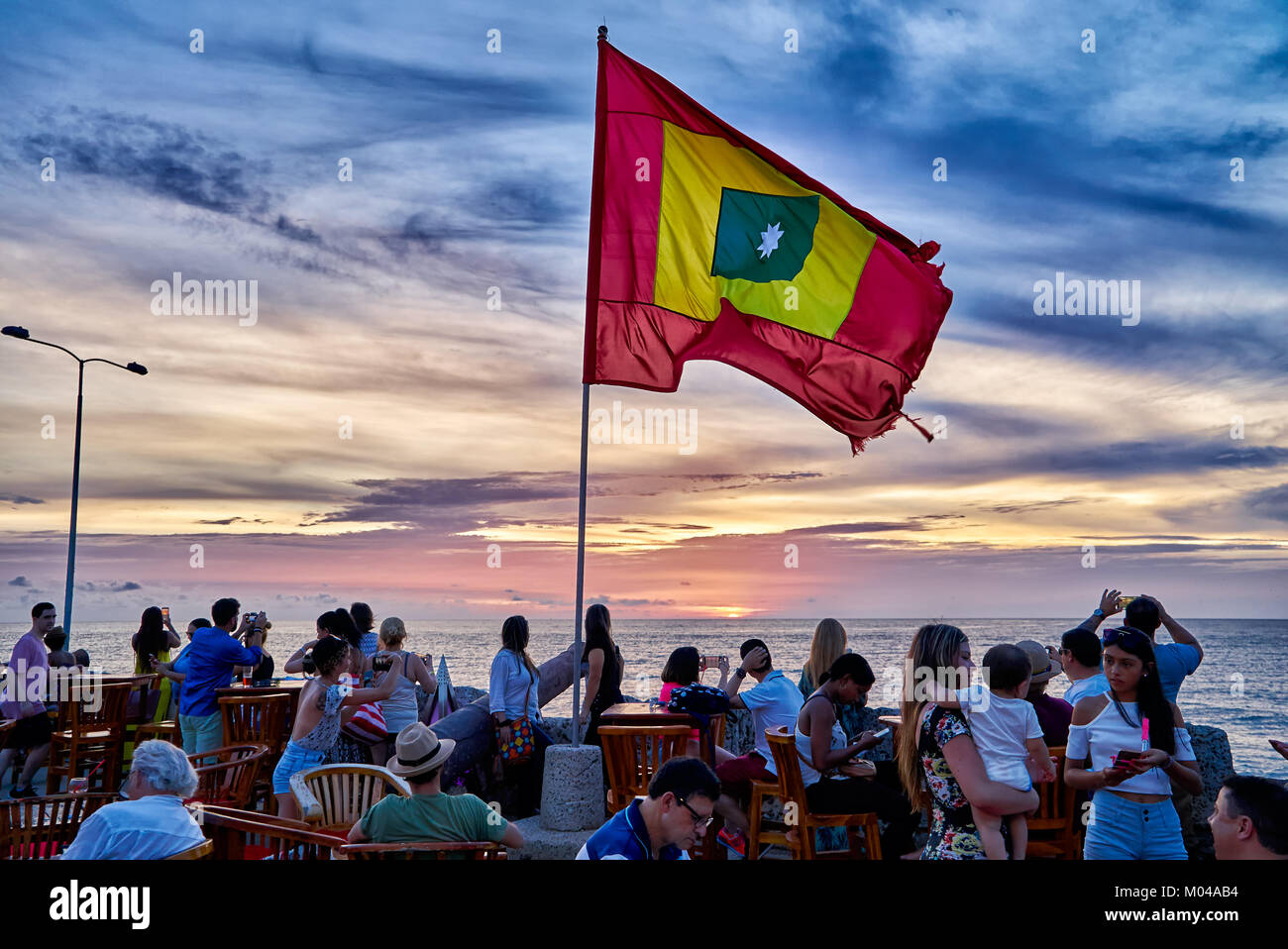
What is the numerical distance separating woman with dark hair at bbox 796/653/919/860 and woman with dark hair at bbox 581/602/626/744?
7.40ft

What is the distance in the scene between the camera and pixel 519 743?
784cm

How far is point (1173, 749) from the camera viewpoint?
452cm

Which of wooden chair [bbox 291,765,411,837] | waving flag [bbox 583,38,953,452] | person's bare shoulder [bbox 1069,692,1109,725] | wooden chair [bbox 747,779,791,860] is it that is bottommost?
wooden chair [bbox 747,779,791,860]

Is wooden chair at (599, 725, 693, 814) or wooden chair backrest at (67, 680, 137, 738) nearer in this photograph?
Result: wooden chair at (599, 725, 693, 814)

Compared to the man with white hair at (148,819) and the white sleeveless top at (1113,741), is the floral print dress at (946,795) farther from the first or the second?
the man with white hair at (148,819)

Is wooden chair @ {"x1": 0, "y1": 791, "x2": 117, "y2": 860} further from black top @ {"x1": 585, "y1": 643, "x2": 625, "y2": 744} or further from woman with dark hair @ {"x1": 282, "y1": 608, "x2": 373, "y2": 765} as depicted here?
black top @ {"x1": 585, "y1": 643, "x2": 625, "y2": 744}

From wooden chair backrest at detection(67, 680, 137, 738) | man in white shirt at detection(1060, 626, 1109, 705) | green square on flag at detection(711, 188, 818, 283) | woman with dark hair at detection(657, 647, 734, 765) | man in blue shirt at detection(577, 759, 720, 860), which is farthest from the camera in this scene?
wooden chair backrest at detection(67, 680, 137, 738)

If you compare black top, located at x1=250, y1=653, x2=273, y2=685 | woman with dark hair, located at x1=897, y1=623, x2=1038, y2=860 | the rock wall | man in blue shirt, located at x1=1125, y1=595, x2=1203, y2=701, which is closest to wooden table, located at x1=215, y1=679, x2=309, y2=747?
black top, located at x1=250, y1=653, x2=273, y2=685

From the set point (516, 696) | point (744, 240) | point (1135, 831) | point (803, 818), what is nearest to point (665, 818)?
point (1135, 831)

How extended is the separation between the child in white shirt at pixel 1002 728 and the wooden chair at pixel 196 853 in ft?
10.1

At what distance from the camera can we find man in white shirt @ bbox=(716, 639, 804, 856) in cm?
672

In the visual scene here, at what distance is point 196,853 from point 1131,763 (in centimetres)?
388

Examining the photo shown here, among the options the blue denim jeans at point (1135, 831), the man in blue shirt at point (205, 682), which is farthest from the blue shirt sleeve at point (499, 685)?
the blue denim jeans at point (1135, 831)
